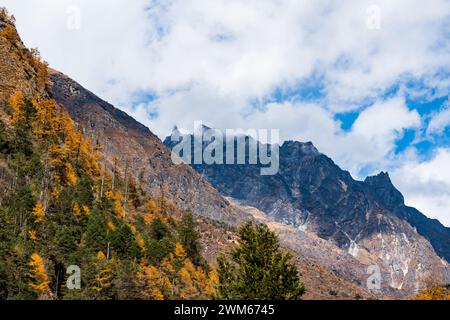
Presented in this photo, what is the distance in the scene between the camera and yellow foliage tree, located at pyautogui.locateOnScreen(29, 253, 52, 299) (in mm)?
57722

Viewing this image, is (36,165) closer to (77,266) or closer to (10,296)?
(77,266)

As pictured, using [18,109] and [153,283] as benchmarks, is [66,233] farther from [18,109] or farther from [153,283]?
[18,109]

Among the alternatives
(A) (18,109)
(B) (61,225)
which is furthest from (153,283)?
(A) (18,109)

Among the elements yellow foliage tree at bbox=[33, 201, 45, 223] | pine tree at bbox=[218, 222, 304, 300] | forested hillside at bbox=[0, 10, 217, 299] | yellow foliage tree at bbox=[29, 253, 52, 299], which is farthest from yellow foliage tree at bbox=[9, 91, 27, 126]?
pine tree at bbox=[218, 222, 304, 300]

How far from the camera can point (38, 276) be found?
59.0 m

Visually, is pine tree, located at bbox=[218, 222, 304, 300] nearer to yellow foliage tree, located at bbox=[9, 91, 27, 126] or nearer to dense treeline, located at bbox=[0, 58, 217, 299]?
dense treeline, located at bbox=[0, 58, 217, 299]

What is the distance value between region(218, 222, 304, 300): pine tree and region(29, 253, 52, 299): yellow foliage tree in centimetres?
3153

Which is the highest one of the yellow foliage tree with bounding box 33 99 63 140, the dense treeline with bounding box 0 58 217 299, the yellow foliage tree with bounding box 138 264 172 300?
the yellow foliage tree with bounding box 33 99 63 140

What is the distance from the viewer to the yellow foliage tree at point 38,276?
2273 inches

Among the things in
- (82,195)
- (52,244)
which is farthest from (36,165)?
(52,244)

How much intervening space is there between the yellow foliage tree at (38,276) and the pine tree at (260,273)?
31527 millimetres

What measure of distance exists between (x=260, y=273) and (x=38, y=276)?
126 ft
